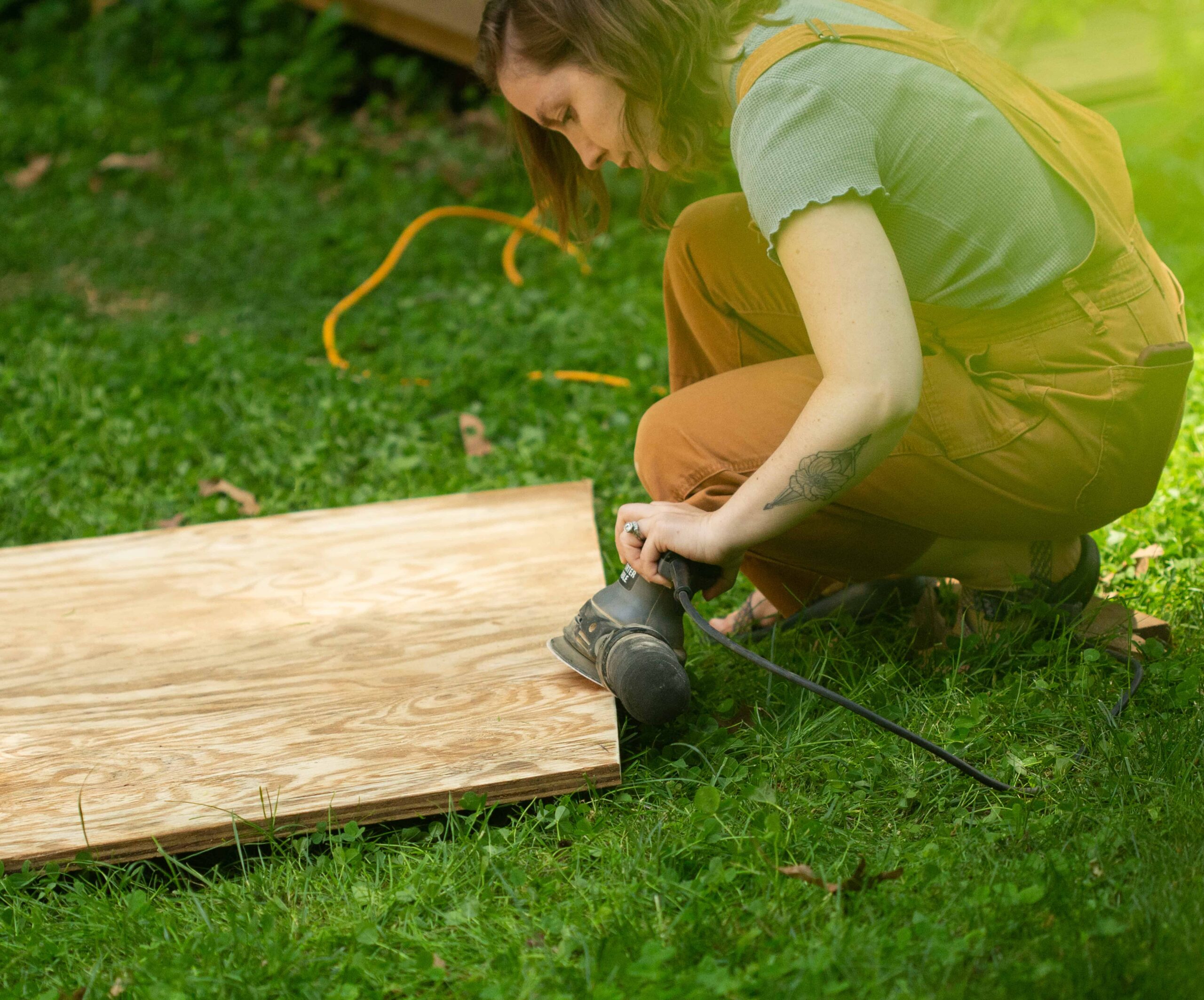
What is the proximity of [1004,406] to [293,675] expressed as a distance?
50.7 inches

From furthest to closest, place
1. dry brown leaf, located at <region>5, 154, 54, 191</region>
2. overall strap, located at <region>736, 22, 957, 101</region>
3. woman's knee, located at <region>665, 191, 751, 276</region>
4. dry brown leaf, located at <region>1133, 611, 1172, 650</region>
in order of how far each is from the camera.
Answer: dry brown leaf, located at <region>5, 154, 54, 191</region>, woman's knee, located at <region>665, 191, 751, 276</region>, dry brown leaf, located at <region>1133, 611, 1172, 650</region>, overall strap, located at <region>736, 22, 957, 101</region>

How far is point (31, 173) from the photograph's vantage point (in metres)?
5.62

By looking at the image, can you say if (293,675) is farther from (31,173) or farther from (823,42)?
(31,173)

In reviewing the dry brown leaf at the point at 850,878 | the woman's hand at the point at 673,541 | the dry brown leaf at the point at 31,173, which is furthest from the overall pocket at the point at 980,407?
the dry brown leaf at the point at 31,173

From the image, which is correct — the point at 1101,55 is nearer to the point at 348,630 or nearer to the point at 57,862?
the point at 348,630

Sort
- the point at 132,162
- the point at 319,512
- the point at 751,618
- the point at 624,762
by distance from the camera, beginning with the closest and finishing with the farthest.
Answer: the point at 624,762 → the point at 751,618 → the point at 319,512 → the point at 132,162

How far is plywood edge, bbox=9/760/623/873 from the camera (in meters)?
1.68

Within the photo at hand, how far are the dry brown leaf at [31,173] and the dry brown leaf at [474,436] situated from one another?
11.3ft

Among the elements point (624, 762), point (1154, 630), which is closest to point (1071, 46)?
point (1154, 630)

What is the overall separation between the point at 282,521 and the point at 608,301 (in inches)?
69.2

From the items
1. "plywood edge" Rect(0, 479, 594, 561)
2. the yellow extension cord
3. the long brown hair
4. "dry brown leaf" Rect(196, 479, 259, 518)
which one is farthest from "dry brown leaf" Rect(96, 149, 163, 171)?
the long brown hair

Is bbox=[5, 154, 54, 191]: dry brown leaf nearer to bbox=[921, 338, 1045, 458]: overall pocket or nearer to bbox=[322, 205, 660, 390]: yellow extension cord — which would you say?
bbox=[322, 205, 660, 390]: yellow extension cord

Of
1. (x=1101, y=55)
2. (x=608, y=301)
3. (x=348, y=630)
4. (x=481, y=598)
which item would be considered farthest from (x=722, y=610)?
(x=1101, y=55)

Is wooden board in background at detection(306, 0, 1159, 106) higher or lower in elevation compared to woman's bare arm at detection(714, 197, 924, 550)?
lower
